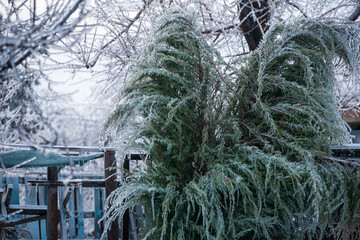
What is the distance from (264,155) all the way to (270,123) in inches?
8.8

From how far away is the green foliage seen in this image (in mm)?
2029

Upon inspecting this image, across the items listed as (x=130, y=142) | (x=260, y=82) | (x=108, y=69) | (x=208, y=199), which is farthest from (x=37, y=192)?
(x=260, y=82)

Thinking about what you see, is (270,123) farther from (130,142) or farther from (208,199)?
(130,142)

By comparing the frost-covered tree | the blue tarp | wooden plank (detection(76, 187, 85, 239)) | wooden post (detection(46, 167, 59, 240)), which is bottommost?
wooden plank (detection(76, 187, 85, 239))

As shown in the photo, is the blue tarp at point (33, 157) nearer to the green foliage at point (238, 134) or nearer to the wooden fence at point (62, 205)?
the wooden fence at point (62, 205)

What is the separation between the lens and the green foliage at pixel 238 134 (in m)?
2.03

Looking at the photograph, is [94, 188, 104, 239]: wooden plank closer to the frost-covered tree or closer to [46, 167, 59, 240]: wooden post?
[46, 167, 59, 240]: wooden post

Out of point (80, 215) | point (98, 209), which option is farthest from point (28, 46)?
point (80, 215)

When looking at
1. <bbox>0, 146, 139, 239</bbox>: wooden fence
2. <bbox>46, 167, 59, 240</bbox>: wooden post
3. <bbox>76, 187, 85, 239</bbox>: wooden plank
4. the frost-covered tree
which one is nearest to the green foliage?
<bbox>0, 146, 139, 239</bbox>: wooden fence

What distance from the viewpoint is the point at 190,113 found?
2.22 metres

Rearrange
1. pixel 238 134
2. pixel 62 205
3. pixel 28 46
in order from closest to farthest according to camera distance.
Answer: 1. pixel 28 46
2. pixel 238 134
3. pixel 62 205

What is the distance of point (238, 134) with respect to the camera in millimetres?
2168

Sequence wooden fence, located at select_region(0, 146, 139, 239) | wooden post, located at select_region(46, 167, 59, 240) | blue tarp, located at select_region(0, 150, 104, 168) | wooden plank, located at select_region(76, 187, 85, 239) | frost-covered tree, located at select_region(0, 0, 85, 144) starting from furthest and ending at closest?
wooden plank, located at select_region(76, 187, 85, 239)
wooden post, located at select_region(46, 167, 59, 240)
wooden fence, located at select_region(0, 146, 139, 239)
blue tarp, located at select_region(0, 150, 104, 168)
frost-covered tree, located at select_region(0, 0, 85, 144)

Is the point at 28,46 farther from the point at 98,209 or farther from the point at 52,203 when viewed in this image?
the point at 98,209
